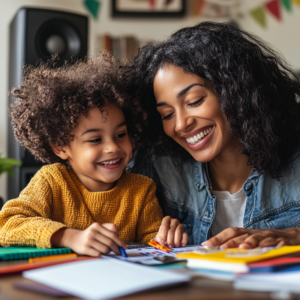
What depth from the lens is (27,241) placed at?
34.8 inches

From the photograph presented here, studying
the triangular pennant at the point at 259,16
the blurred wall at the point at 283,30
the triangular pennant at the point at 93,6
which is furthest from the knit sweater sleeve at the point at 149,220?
the triangular pennant at the point at 259,16

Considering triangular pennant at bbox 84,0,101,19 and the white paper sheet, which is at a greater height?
triangular pennant at bbox 84,0,101,19

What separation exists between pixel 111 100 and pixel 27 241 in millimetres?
502

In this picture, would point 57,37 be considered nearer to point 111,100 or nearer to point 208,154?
point 111,100

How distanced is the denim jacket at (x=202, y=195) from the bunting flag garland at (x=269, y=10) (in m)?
2.18

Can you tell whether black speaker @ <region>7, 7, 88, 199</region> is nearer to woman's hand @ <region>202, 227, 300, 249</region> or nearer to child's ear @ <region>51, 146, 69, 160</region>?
child's ear @ <region>51, 146, 69, 160</region>

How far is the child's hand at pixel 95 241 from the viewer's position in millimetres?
791

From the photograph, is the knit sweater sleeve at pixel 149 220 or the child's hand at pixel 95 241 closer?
the child's hand at pixel 95 241

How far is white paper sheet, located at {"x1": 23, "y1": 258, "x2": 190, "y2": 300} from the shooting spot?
0.49 meters

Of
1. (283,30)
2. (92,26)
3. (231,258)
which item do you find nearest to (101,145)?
(231,258)

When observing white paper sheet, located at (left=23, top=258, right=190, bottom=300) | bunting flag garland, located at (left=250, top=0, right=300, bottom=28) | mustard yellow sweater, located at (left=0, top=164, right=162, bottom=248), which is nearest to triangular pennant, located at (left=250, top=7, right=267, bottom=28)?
bunting flag garland, located at (left=250, top=0, right=300, bottom=28)

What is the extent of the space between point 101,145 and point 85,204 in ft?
0.61

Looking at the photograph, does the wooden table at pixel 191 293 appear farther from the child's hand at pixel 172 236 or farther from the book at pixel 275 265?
the child's hand at pixel 172 236

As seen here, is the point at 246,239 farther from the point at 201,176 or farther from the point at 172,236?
the point at 201,176
